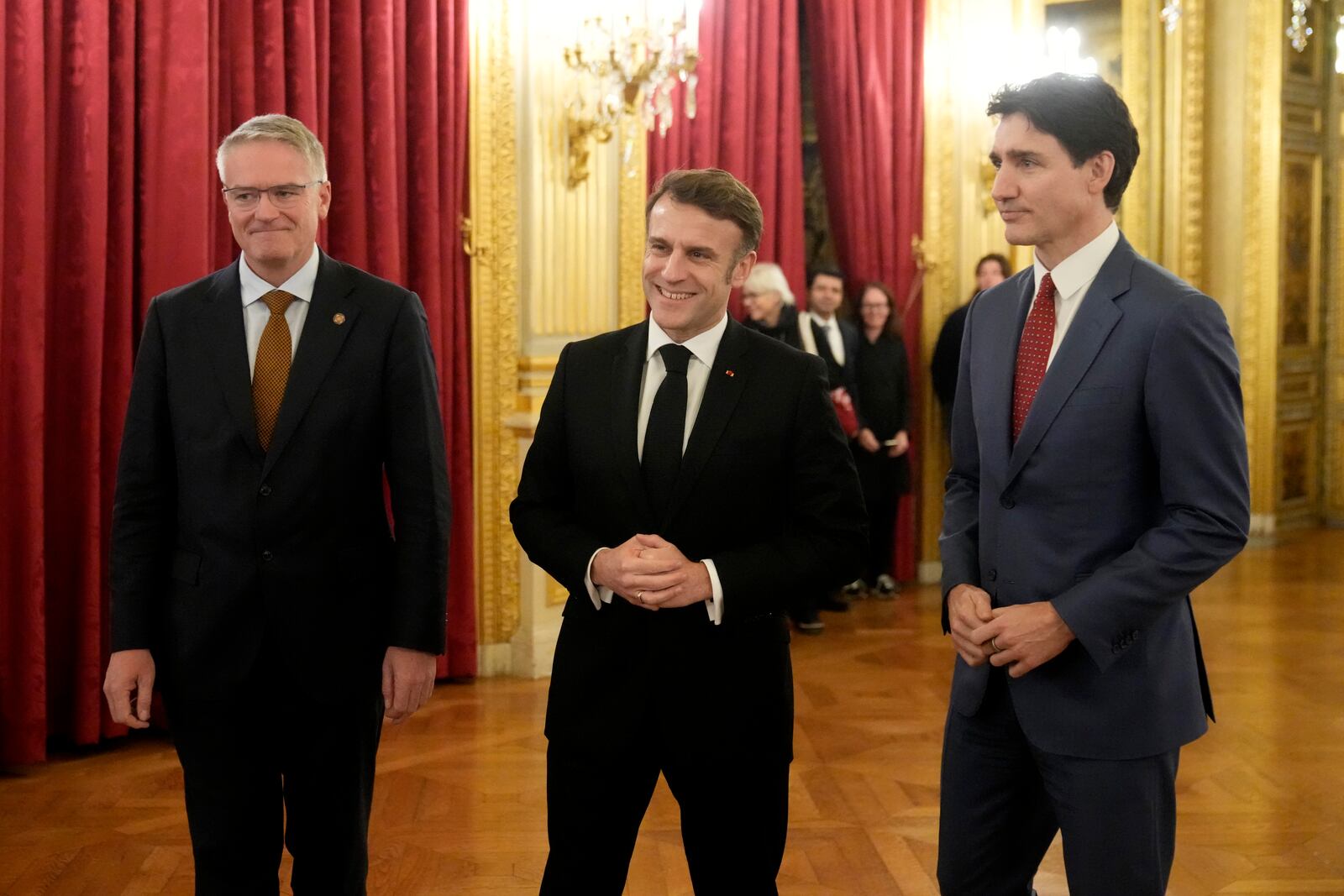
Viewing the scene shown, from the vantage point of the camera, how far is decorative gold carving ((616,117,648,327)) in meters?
5.73

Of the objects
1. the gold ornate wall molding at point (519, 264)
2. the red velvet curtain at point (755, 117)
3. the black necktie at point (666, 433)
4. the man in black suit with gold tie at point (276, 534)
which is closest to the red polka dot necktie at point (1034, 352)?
the black necktie at point (666, 433)

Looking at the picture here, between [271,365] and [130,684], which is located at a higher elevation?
[271,365]

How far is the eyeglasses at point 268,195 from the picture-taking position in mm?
2211

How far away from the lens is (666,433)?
210 centimetres

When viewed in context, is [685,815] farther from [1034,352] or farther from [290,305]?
[290,305]

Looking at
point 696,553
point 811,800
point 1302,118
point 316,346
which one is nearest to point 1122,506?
point 696,553

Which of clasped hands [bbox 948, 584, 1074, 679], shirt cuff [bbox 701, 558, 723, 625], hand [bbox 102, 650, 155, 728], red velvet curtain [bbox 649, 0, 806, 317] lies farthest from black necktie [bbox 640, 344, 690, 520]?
red velvet curtain [bbox 649, 0, 806, 317]

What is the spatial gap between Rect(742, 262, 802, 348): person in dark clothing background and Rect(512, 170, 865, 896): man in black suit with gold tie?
4.03 m

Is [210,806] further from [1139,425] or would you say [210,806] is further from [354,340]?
[1139,425]

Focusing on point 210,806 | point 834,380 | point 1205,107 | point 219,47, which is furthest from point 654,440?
point 1205,107

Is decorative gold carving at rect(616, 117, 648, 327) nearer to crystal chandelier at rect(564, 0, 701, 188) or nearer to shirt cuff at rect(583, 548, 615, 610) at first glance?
crystal chandelier at rect(564, 0, 701, 188)

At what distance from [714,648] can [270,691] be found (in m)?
0.75

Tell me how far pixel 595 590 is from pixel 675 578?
0.15 metres

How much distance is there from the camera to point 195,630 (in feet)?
7.34
